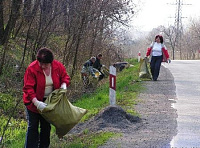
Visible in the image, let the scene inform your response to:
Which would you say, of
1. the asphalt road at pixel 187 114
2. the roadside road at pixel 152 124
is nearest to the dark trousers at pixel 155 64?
the asphalt road at pixel 187 114

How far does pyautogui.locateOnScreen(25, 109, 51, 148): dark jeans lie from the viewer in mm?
5773

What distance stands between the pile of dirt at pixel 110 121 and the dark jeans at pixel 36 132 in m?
1.03

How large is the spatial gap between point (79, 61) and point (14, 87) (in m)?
4.84

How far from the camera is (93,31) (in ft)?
56.1

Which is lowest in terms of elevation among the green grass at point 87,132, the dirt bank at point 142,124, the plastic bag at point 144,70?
the green grass at point 87,132

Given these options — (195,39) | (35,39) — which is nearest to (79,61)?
(35,39)

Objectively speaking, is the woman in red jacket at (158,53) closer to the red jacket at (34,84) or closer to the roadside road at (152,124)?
the roadside road at (152,124)

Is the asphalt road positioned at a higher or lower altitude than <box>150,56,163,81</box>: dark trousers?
lower

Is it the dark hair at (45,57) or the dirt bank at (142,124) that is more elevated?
the dark hair at (45,57)

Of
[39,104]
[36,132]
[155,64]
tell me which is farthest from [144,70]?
[39,104]

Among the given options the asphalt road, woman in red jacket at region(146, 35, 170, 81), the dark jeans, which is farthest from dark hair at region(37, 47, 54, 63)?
woman in red jacket at region(146, 35, 170, 81)

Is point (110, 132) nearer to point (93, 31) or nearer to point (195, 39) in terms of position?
point (93, 31)

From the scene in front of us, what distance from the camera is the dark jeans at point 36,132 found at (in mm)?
5773

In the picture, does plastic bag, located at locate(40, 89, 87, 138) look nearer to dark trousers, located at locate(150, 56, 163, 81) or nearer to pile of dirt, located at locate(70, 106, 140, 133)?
pile of dirt, located at locate(70, 106, 140, 133)
